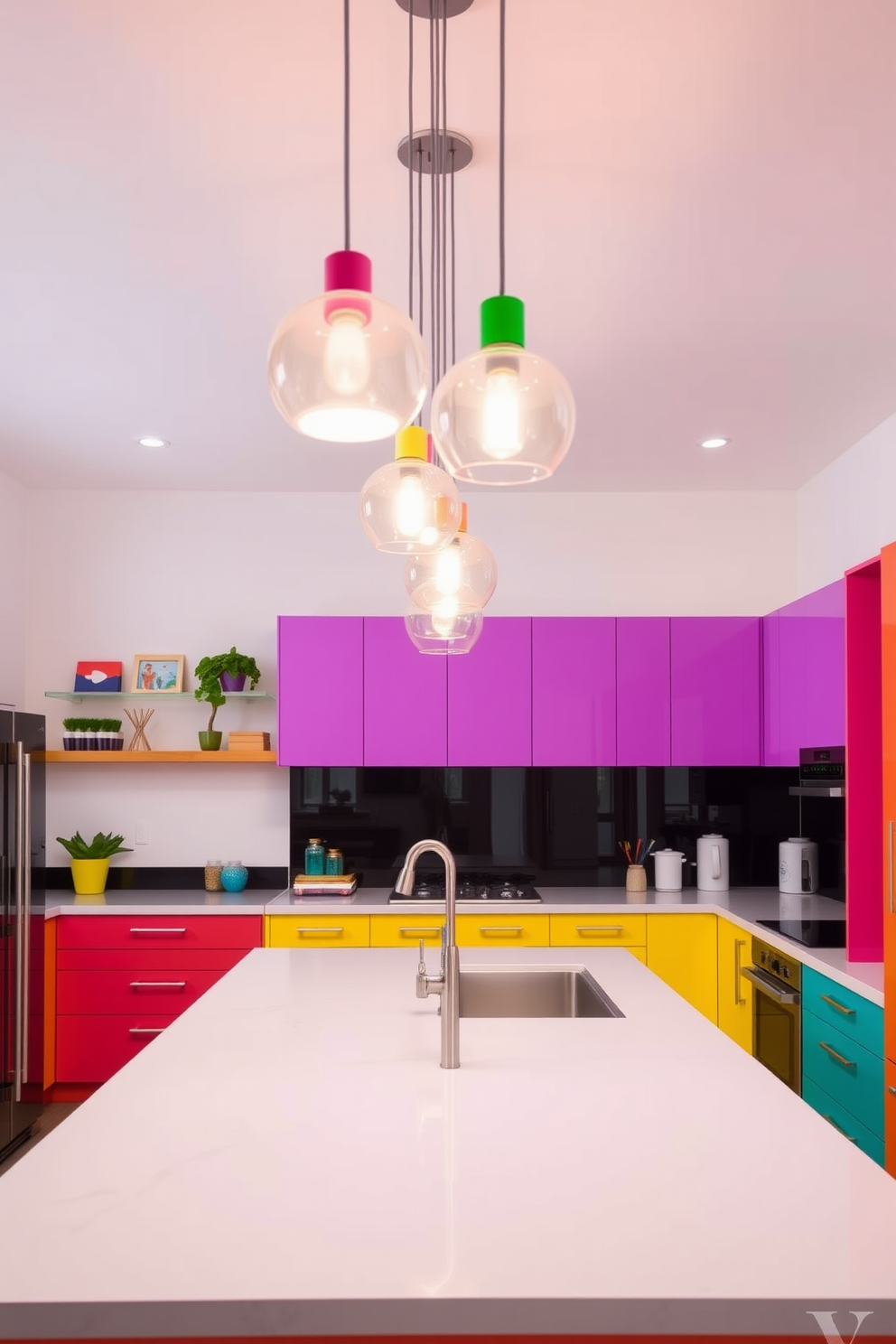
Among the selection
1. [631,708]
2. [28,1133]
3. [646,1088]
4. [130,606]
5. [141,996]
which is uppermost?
[130,606]

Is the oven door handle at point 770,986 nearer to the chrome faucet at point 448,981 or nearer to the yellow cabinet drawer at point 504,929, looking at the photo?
the yellow cabinet drawer at point 504,929

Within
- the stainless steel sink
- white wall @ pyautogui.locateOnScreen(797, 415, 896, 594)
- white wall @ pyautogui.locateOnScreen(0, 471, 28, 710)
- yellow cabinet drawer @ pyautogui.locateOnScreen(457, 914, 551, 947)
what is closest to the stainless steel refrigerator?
white wall @ pyautogui.locateOnScreen(0, 471, 28, 710)

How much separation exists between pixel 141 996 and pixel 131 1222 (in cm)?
333

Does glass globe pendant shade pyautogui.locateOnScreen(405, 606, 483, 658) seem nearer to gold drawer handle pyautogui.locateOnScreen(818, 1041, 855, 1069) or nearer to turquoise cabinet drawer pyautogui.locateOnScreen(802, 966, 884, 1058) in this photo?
turquoise cabinet drawer pyautogui.locateOnScreen(802, 966, 884, 1058)

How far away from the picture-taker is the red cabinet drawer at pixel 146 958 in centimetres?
444

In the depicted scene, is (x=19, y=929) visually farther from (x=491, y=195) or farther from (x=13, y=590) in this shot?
(x=491, y=195)

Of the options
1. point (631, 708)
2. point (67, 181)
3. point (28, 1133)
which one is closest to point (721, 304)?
point (67, 181)

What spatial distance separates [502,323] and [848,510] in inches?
142

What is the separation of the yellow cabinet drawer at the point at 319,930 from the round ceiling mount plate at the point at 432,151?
10.0 ft

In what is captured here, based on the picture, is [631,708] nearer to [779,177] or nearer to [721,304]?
[721,304]

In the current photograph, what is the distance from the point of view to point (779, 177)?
2.37 m

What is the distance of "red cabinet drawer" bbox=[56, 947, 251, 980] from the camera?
4.44 m

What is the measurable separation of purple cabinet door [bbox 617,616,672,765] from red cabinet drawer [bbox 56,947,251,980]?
1.95 meters

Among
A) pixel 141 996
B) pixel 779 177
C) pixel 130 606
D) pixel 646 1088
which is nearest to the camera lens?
pixel 646 1088
